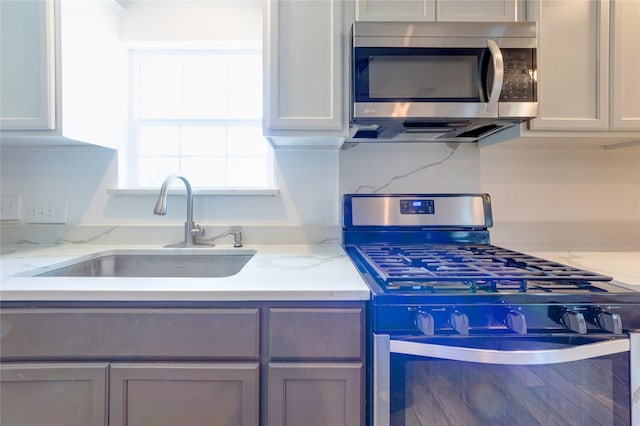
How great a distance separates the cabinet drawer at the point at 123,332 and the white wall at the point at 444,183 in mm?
752

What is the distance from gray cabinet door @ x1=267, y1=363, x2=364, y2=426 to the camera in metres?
0.89

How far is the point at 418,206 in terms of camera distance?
1520mm

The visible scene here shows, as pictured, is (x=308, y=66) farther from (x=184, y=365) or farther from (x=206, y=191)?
(x=184, y=365)

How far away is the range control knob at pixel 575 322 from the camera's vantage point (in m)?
0.82

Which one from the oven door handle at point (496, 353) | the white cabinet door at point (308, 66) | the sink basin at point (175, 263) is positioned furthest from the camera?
the sink basin at point (175, 263)

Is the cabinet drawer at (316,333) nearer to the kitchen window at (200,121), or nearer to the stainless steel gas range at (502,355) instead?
the stainless steel gas range at (502,355)

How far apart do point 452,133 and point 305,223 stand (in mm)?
780

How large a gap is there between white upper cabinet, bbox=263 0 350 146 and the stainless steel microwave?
0.08 metres

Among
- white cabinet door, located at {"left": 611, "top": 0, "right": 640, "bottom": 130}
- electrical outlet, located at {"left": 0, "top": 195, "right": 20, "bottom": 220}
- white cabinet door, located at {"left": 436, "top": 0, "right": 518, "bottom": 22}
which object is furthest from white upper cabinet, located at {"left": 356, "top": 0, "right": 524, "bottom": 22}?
electrical outlet, located at {"left": 0, "top": 195, "right": 20, "bottom": 220}

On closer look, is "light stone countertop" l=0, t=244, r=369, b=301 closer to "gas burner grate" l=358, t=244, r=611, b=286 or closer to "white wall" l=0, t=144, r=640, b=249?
"gas burner grate" l=358, t=244, r=611, b=286


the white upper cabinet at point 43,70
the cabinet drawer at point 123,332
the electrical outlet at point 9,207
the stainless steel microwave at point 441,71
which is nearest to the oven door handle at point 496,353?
the cabinet drawer at point 123,332

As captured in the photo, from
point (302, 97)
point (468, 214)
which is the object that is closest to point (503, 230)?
point (468, 214)

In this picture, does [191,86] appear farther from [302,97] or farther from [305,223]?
[305,223]

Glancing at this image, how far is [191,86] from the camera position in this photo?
1.79 metres
